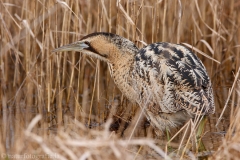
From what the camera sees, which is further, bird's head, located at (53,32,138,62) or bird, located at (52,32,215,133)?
bird's head, located at (53,32,138,62)

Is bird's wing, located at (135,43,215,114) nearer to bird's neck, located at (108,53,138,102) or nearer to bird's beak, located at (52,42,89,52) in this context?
bird's neck, located at (108,53,138,102)

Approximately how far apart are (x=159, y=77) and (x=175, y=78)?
0.52 feet

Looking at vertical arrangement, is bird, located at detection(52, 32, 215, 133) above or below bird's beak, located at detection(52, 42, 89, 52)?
below

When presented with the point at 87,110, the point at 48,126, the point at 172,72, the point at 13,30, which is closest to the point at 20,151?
the point at 172,72

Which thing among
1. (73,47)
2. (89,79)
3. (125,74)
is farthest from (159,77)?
(89,79)

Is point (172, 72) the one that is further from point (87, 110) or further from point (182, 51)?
point (87, 110)

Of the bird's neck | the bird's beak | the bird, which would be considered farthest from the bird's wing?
the bird's beak

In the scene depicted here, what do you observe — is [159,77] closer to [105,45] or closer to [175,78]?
[175,78]

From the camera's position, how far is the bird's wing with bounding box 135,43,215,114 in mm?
4281

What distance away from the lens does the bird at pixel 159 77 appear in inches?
170

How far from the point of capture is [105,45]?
16.2 feet

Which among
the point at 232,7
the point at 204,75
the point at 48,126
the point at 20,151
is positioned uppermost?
the point at 232,7

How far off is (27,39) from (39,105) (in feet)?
2.22

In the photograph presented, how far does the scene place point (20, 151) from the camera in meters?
3.07
